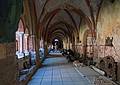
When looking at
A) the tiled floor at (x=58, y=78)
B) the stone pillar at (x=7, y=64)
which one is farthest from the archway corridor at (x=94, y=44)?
the stone pillar at (x=7, y=64)

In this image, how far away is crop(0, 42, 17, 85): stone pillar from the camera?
184 cm

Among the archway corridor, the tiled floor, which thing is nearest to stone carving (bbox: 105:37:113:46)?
the archway corridor

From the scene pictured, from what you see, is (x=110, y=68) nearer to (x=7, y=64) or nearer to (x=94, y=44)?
(x=94, y=44)

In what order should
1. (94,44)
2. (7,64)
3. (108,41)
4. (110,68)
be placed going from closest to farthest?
1. (7,64)
2. (110,68)
3. (108,41)
4. (94,44)

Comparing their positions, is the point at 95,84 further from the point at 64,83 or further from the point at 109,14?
the point at 109,14

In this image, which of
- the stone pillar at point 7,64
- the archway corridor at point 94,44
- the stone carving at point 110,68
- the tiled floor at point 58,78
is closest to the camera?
the stone pillar at point 7,64

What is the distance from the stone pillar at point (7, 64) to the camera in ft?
6.03

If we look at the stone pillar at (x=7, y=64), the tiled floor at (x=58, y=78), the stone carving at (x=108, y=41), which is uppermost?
the stone carving at (x=108, y=41)

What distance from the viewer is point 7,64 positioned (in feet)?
6.41

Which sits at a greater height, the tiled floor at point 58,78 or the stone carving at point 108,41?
the stone carving at point 108,41

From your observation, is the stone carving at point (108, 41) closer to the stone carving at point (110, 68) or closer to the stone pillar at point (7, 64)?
the stone carving at point (110, 68)

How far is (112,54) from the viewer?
972 cm

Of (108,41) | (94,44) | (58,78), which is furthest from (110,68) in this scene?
(94,44)

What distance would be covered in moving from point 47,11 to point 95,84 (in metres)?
8.65
